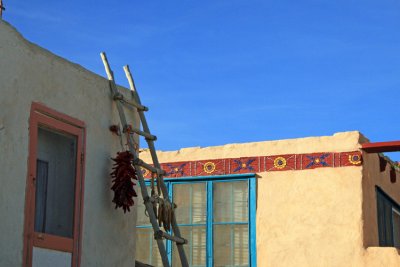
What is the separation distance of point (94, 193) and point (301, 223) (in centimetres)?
510

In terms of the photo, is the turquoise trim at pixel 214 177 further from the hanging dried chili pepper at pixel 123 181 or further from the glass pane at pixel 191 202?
the hanging dried chili pepper at pixel 123 181

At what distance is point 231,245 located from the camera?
12992 mm

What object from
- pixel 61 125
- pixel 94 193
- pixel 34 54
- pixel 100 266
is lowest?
pixel 100 266

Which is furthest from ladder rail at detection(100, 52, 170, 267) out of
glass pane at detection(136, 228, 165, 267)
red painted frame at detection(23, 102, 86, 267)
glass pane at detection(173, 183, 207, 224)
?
glass pane at detection(136, 228, 165, 267)

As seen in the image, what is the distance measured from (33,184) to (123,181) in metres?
1.17

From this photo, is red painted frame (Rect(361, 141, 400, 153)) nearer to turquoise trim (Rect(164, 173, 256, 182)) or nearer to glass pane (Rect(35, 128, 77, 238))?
turquoise trim (Rect(164, 173, 256, 182))

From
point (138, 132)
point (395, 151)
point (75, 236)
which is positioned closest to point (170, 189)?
point (395, 151)

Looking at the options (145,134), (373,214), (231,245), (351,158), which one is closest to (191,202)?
(231,245)

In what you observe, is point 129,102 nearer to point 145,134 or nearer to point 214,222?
point 145,134

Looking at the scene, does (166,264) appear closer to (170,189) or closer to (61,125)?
(61,125)

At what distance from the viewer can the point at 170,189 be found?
44.7 ft

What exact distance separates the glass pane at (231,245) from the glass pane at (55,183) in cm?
533

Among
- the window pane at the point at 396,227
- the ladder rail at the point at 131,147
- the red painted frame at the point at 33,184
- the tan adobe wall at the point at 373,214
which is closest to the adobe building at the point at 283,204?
the tan adobe wall at the point at 373,214

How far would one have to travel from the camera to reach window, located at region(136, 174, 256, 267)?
42.6 feet
